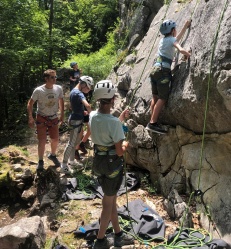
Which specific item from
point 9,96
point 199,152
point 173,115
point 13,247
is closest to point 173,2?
point 173,115

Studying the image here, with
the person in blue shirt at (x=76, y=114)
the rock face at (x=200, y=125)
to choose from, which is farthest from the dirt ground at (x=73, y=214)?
the person in blue shirt at (x=76, y=114)

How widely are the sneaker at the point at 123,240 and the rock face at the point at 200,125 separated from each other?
52.4 inches

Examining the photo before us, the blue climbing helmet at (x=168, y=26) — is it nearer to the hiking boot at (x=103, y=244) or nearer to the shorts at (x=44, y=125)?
the shorts at (x=44, y=125)

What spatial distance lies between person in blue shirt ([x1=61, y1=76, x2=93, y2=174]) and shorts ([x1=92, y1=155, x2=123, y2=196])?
2.36 metres

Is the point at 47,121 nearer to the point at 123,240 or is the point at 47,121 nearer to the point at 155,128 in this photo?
the point at 155,128

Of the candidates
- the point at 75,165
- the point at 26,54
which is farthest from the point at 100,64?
the point at 75,165

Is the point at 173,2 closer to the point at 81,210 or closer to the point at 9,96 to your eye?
the point at 81,210

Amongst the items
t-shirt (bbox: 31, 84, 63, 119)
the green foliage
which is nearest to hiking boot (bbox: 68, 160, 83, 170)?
t-shirt (bbox: 31, 84, 63, 119)

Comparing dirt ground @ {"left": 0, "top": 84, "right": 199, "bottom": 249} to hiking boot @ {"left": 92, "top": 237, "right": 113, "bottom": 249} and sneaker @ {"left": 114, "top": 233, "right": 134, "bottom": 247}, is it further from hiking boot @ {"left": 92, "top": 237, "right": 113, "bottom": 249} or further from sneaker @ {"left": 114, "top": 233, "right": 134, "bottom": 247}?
hiking boot @ {"left": 92, "top": 237, "right": 113, "bottom": 249}

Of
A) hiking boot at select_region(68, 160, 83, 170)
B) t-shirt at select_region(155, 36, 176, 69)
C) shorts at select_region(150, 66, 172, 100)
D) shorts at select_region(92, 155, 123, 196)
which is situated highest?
t-shirt at select_region(155, 36, 176, 69)

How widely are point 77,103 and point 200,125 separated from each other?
105 inches

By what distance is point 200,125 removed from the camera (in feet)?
16.7

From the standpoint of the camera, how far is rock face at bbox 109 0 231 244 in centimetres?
452

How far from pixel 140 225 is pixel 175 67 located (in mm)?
3074
